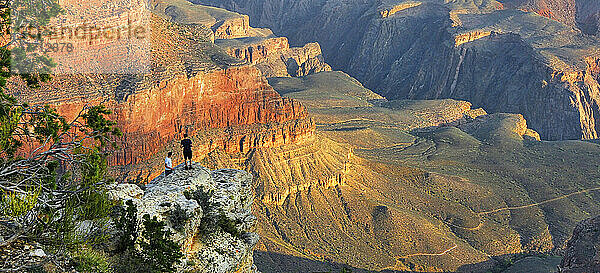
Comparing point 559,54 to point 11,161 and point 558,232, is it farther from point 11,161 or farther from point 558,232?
point 11,161

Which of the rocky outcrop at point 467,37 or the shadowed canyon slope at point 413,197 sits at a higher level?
the rocky outcrop at point 467,37

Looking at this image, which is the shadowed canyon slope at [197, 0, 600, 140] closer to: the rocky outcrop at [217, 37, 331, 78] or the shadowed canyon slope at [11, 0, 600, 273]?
the rocky outcrop at [217, 37, 331, 78]

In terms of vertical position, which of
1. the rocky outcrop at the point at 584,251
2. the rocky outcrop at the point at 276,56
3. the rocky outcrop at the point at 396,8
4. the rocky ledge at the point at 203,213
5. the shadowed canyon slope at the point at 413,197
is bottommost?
the rocky outcrop at the point at 276,56

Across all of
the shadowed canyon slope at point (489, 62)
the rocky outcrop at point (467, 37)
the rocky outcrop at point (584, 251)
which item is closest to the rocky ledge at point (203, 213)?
the rocky outcrop at point (584, 251)

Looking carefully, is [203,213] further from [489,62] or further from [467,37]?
[467,37]

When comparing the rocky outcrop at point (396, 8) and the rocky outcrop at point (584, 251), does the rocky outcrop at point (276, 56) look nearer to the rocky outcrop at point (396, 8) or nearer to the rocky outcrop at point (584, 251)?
the rocky outcrop at point (396, 8)

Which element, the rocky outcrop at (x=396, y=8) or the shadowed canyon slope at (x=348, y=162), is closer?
the shadowed canyon slope at (x=348, y=162)

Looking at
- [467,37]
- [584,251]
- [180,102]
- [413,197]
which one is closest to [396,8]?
[467,37]

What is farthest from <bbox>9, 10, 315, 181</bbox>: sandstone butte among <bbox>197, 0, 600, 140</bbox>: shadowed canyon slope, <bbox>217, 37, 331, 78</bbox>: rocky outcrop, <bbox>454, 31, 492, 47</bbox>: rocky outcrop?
<bbox>454, 31, 492, 47</bbox>: rocky outcrop
